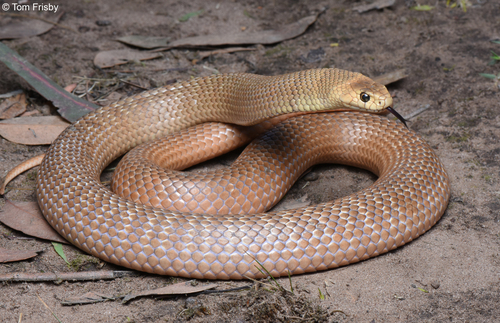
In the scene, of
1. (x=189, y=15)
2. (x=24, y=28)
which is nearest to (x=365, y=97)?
(x=189, y=15)

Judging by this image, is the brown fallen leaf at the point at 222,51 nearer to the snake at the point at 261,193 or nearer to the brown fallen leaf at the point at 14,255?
the snake at the point at 261,193

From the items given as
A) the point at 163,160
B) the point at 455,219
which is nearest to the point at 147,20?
the point at 163,160

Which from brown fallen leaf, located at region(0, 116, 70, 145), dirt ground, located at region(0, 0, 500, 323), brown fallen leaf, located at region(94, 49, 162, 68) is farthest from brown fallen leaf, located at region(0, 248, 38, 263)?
brown fallen leaf, located at region(94, 49, 162, 68)

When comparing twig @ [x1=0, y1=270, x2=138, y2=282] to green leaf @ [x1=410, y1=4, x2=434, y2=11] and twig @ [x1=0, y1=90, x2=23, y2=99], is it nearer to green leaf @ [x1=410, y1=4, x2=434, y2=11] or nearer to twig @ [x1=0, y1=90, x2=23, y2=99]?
twig @ [x1=0, y1=90, x2=23, y2=99]

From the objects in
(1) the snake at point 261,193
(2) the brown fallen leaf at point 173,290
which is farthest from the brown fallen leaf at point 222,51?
(2) the brown fallen leaf at point 173,290

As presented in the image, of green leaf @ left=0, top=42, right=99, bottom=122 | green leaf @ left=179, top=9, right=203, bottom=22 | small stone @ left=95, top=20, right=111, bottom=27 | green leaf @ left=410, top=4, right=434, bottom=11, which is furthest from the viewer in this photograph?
green leaf @ left=179, top=9, right=203, bottom=22

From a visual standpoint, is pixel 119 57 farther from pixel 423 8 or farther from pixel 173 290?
pixel 423 8

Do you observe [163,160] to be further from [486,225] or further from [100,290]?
[486,225]
